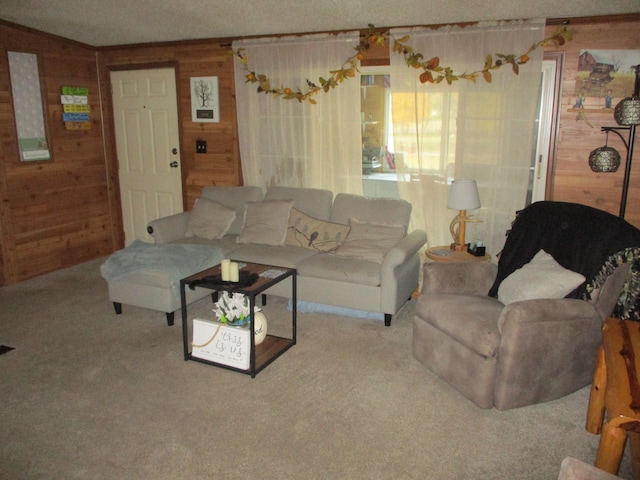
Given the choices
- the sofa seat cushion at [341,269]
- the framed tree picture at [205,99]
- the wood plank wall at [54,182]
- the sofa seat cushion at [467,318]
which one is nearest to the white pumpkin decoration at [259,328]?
the sofa seat cushion at [341,269]

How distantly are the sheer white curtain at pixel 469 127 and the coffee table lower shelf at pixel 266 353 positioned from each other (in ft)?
5.60

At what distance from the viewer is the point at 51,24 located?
439 centimetres

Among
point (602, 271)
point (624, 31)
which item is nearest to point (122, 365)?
point (602, 271)

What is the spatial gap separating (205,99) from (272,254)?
6.35ft

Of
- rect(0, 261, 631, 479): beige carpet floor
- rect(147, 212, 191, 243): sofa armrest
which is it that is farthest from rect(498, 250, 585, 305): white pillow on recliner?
rect(147, 212, 191, 243): sofa armrest

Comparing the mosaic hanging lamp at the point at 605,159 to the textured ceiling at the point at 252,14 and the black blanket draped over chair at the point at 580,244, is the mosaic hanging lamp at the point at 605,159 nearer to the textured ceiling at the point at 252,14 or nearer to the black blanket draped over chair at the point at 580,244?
the black blanket draped over chair at the point at 580,244

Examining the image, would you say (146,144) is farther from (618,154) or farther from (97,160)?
(618,154)

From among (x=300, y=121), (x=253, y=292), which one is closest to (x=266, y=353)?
(x=253, y=292)

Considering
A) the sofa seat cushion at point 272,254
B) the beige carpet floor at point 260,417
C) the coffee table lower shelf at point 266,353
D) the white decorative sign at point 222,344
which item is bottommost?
the beige carpet floor at point 260,417

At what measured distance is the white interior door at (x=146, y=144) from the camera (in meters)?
5.21

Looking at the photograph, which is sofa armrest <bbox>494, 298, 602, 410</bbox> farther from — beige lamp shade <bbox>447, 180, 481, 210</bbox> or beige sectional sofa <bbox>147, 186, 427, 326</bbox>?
beige lamp shade <bbox>447, 180, 481, 210</bbox>

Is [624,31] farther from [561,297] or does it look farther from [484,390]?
[484,390]

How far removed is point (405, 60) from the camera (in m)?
4.09

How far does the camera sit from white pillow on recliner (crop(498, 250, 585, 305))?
2.70m
